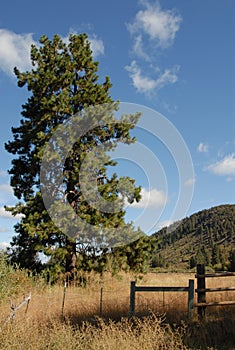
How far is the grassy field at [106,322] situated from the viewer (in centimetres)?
707

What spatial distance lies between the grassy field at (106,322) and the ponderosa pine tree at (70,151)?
5.29 ft

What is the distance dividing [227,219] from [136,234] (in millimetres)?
145809

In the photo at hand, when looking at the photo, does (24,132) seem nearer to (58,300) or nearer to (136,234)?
(136,234)

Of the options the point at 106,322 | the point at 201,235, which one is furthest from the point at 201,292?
the point at 201,235

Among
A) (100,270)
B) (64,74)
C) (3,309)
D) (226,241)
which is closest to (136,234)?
(100,270)

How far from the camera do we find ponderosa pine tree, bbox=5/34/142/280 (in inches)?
674

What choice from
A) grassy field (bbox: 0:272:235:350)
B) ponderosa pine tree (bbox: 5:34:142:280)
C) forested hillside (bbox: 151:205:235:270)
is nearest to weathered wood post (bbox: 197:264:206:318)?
grassy field (bbox: 0:272:235:350)

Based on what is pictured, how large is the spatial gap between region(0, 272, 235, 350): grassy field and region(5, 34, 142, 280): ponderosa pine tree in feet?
5.29

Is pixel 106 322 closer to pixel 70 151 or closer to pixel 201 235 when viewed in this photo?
pixel 70 151

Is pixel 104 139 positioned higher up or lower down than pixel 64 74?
lower down

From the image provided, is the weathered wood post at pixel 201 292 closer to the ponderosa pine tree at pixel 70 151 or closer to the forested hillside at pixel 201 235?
the ponderosa pine tree at pixel 70 151

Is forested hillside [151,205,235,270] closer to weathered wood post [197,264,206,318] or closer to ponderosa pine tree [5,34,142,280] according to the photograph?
ponderosa pine tree [5,34,142,280]

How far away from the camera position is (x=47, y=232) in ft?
54.0

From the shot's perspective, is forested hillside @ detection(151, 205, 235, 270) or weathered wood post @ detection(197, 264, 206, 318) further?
forested hillside @ detection(151, 205, 235, 270)
